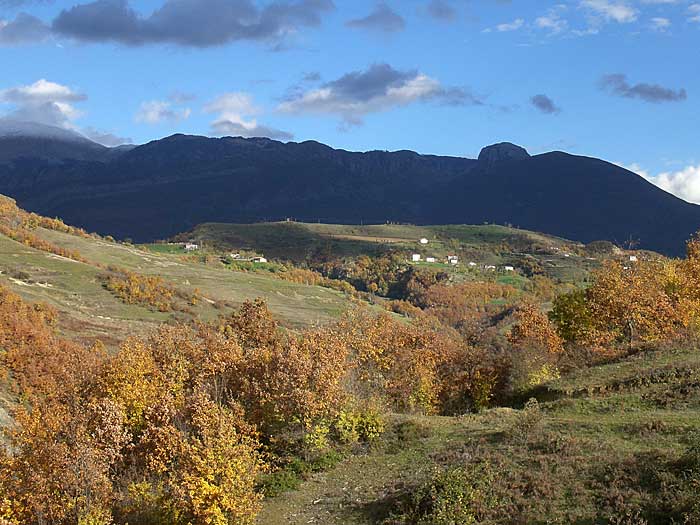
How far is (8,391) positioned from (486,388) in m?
49.7

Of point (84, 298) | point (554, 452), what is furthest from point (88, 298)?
point (554, 452)

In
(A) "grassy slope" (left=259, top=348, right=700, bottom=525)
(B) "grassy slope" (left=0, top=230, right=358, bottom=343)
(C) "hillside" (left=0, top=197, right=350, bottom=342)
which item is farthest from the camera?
(C) "hillside" (left=0, top=197, right=350, bottom=342)

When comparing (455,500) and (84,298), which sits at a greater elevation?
(455,500)

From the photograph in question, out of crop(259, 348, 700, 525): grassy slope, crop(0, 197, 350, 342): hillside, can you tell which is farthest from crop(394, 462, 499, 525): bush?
crop(0, 197, 350, 342): hillside

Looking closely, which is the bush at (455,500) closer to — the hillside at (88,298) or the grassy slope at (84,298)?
the hillside at (88,298)

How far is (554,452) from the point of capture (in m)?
27.8

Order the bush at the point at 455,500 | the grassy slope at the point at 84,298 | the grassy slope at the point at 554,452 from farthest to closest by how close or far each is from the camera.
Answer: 1. the grassy slope at the point at 84,298
2. the grassy slope at the point at 554,452
3. the bush at the point at 455,500

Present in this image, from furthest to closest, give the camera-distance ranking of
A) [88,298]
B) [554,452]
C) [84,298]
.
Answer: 1. [88,298]
2. [84,298]
3. [554,452]

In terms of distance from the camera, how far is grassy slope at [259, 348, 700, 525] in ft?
80.3

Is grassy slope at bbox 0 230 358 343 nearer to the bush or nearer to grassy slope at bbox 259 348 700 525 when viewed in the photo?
grassy slope at bbox 259 348 700 525

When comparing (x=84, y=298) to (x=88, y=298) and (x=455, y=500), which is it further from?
(x=455, y=500)

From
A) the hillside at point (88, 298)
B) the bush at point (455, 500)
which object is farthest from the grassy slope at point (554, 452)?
the hillside at point (88, 298)

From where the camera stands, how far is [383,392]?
50.4 metres

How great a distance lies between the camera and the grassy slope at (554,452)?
24469 mm
